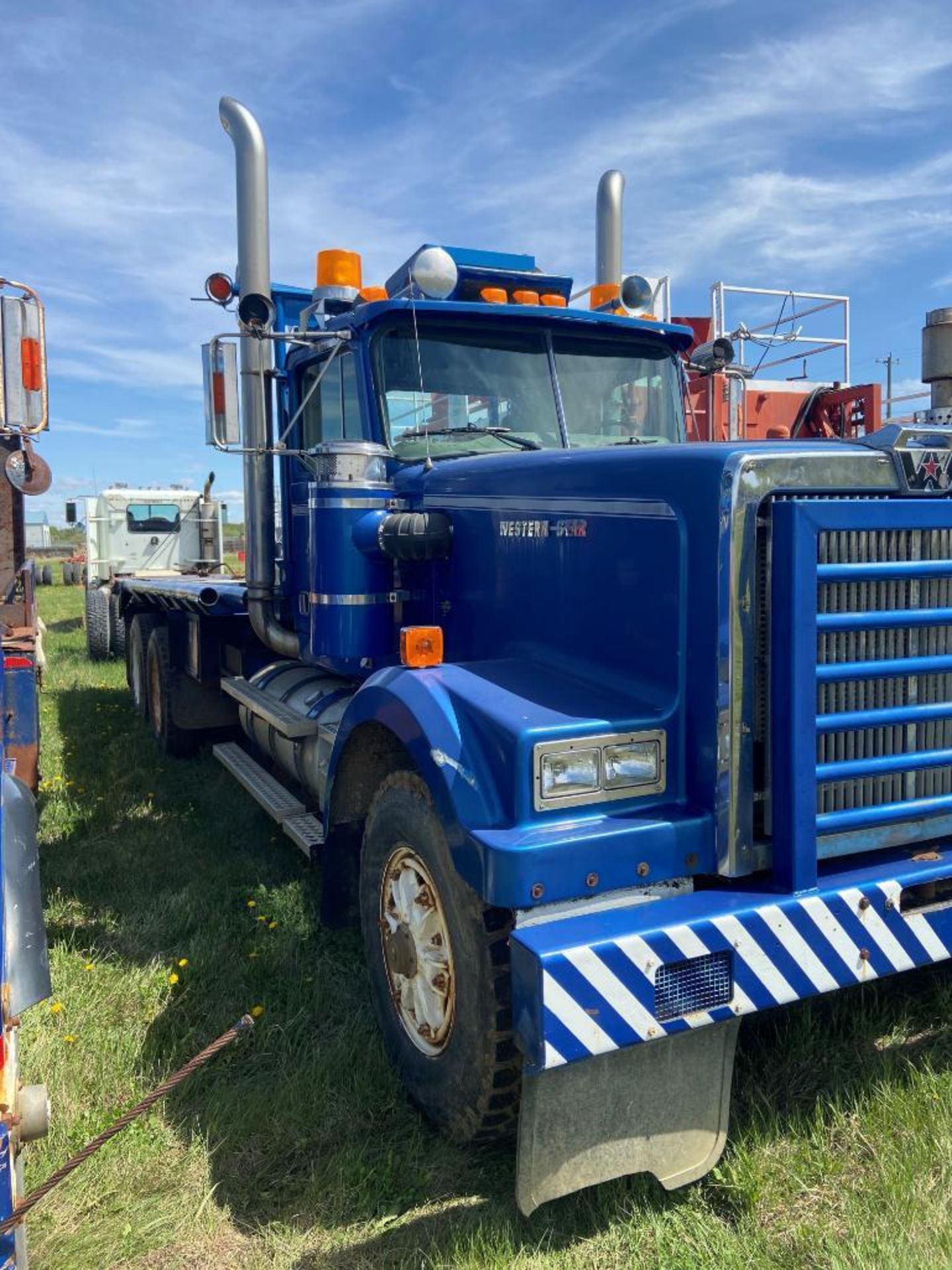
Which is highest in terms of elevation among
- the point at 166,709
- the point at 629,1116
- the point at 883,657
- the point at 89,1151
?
the point at 883,657

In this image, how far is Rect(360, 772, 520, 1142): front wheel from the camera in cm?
251

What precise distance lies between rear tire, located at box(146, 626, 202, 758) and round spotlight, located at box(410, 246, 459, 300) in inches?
164

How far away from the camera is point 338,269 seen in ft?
15.3

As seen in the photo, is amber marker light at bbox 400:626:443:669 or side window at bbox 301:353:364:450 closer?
amber marker light at bbox 400:626:443:669

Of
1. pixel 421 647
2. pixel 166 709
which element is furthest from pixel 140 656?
pixel 421 647

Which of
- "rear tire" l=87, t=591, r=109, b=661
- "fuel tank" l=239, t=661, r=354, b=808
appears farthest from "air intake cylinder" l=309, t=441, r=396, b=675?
"rear tire" l=87, t=591, r=109, b=661

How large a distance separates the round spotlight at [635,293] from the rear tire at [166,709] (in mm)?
4306

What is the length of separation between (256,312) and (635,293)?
179cm

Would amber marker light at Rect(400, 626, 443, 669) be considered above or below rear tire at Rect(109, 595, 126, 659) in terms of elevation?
above

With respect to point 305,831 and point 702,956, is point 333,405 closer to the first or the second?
point 305,831

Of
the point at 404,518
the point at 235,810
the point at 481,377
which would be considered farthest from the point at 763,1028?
the point at 235,810

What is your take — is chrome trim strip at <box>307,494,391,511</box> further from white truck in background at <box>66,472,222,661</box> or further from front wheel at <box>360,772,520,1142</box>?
white truck in background at <box>66,472,222,661</box>

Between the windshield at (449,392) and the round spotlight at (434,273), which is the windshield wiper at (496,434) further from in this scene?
the round spotlight at (434,273)

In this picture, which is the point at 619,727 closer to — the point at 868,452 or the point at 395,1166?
the point at 868,452
